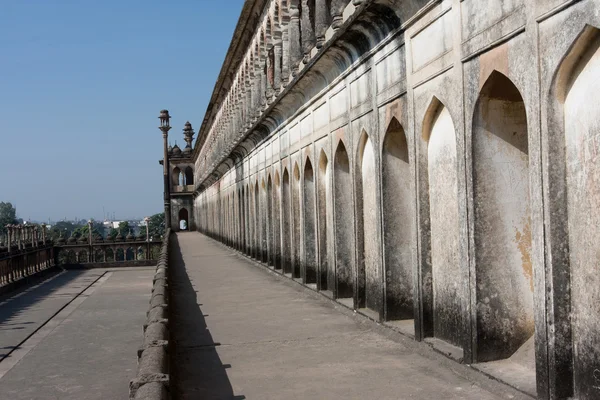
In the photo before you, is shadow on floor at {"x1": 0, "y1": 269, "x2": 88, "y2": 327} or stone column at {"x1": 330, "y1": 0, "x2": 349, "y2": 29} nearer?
stone column at {"x1": 330, "y1": 0, "x2": 349, "y2": 29}

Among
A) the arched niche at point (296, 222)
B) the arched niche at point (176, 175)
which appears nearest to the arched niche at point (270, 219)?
the arched niche at point (296, 222)

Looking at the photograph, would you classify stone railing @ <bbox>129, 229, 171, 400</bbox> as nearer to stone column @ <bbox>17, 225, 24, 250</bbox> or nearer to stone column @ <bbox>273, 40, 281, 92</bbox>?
stone column @ <bbox>273, 40, 281, 92</bbox>

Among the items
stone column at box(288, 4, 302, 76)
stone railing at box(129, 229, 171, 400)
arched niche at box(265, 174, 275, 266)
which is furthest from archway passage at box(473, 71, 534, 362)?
arched niche at box(265, 174, 275, 266)

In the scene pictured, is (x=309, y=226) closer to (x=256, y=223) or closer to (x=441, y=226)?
(x=441, y=226)

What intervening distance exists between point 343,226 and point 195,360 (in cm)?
451

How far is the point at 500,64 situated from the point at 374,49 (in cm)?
363

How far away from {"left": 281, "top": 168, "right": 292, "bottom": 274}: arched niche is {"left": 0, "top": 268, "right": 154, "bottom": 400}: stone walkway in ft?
12.5

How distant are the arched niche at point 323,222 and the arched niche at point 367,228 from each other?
6.58 feet

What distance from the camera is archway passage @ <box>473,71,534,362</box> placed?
21.9ft

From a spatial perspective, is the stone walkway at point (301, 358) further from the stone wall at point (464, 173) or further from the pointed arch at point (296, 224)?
the pointed arch at point (296, 224)

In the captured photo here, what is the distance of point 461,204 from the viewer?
271 inches

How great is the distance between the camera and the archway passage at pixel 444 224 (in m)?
7.47

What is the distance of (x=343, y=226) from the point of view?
12.0m

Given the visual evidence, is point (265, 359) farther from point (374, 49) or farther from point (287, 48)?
point (287, 48)
